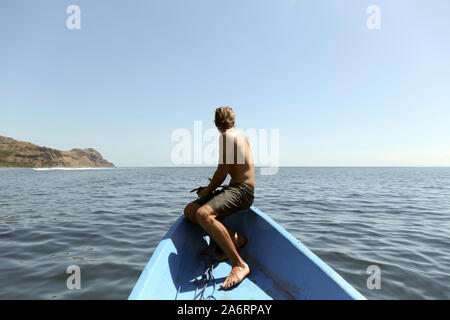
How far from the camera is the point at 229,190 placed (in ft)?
9.68

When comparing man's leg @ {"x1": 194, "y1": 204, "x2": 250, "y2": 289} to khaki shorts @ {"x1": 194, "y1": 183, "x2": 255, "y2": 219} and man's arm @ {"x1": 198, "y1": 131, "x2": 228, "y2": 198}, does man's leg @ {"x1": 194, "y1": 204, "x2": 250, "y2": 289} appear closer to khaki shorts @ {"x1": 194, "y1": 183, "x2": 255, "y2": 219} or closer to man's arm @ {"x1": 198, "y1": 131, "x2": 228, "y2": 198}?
khaki shorts @ {"x1": 194, "y1": 183, "x2": 255, "y2": 219}

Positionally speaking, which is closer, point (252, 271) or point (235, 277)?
point (235, 277)

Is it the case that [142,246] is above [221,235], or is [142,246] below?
below

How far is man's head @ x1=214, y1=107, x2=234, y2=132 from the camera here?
2.99m

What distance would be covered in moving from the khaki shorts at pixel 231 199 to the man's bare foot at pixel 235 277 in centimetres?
72

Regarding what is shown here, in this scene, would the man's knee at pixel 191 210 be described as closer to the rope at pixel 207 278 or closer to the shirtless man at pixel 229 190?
the shirtless man at pixel 229 190

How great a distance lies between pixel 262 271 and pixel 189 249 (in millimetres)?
1158

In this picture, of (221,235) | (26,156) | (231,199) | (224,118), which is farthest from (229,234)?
(26,156)

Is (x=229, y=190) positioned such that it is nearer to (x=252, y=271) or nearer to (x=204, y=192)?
(x=204, y=192)

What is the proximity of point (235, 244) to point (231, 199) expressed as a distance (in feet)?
3.42
